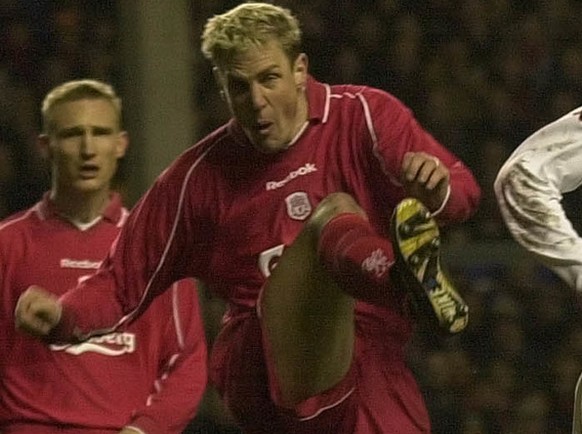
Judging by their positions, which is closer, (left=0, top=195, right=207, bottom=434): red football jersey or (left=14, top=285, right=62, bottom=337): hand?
(left=14, top=285, right=62, bottom=337): hand

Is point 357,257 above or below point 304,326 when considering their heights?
above

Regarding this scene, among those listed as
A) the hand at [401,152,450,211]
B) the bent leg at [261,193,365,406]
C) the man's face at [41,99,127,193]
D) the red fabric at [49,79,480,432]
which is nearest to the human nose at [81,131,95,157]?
the man's face at [41,99,127,193]

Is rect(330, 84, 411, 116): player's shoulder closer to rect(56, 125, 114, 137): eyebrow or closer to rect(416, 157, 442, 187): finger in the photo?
rect(416, 157, 442, 187): finger

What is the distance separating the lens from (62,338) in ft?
10.3

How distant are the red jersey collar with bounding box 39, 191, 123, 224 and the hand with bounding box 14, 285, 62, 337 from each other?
0.58 metres

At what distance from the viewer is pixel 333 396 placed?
3.07 m

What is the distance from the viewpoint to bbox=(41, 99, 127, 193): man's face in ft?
11.9

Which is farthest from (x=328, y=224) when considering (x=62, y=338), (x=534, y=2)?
(x=534, y=2)

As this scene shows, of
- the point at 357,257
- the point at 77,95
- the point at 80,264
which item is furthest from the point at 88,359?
the point at 357,257

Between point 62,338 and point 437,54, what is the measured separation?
2.71 m

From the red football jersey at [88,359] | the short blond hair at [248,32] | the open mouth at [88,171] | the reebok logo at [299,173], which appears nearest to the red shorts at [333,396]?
the reebok logo at [299,173]

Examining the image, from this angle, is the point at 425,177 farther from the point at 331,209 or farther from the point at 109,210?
the point at 109,210

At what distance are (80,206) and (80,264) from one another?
0.13 m

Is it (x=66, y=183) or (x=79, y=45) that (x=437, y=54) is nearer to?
(x=79, y=45)
